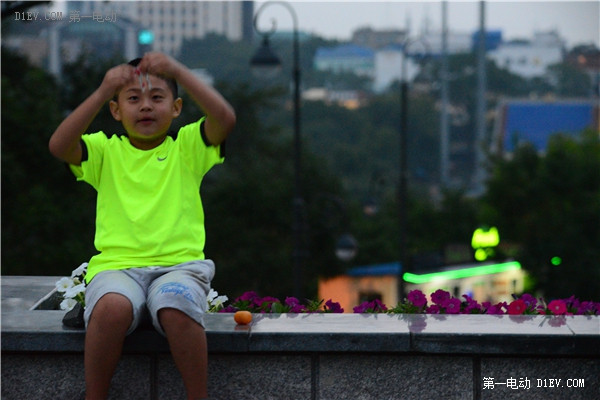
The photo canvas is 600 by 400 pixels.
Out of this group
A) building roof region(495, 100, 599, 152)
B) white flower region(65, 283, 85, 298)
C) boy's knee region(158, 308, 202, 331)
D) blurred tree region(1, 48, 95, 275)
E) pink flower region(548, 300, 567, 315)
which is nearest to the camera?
boy's knee region(158, 308, 202, 331)

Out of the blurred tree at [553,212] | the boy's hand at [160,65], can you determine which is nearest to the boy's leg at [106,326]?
the boy's hand at [160,65]

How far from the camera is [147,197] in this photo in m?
4.96

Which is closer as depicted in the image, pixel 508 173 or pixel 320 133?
pixel 508 173

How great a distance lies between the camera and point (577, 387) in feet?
16.6

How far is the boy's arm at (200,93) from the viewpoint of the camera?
188 inches

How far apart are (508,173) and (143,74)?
35.6m

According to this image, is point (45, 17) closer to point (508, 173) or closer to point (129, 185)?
point (129, 185)

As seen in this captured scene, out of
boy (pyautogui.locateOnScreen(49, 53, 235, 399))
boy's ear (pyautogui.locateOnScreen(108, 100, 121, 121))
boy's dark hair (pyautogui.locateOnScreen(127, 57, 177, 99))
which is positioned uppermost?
boy's dark hair (pyautogui.locateOnScreen(127, 57, 177, 99))

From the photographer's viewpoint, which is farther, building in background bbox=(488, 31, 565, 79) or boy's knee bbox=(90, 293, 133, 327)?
building in background bbox=(488, 31, 565, 79)

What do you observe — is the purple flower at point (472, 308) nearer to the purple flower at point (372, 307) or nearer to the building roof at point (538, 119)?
the purple flower at point (372, 307)

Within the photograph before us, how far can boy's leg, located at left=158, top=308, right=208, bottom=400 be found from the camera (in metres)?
4.70

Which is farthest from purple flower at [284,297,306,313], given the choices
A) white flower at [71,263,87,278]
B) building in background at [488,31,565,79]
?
building in background at [488,31,565,79]

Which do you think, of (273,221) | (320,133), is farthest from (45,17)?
(320,133)

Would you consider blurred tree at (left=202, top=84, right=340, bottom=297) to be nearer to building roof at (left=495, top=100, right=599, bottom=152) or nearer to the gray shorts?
the gray shorts
